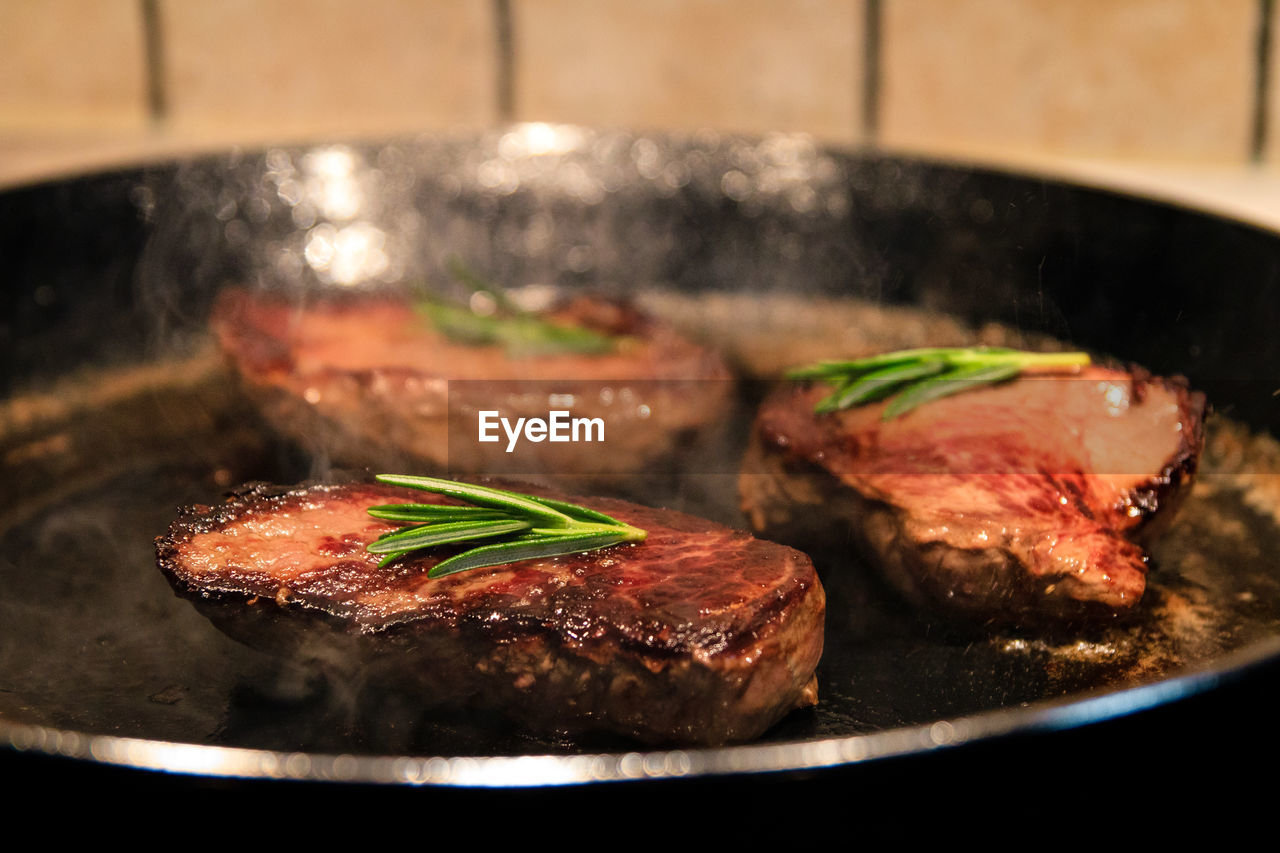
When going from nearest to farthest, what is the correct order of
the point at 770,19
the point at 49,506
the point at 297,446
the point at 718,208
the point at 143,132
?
the point at 49,506
the point at 297,446
the point at 718,208
the point at 770,19
the point at 143,132

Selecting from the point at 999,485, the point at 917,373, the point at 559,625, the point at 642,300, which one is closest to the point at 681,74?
the point at 642,300

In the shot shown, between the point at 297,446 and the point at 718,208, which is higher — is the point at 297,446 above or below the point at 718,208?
below

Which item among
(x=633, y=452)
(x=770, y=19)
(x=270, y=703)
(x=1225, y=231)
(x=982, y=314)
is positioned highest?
(x=770, y=19)

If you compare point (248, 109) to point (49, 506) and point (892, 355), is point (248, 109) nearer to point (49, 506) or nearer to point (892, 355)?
point (49, 506)

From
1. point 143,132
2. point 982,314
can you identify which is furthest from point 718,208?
point 143,132

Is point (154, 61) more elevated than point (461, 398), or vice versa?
point (154, 61)

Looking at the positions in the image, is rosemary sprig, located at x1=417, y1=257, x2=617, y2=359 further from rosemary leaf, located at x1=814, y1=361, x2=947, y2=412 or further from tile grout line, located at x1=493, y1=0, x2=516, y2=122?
tile grout line, located at x1=493, y1=0, x2=516, y2=122

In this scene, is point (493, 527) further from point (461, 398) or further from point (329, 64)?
point (329, 64)
